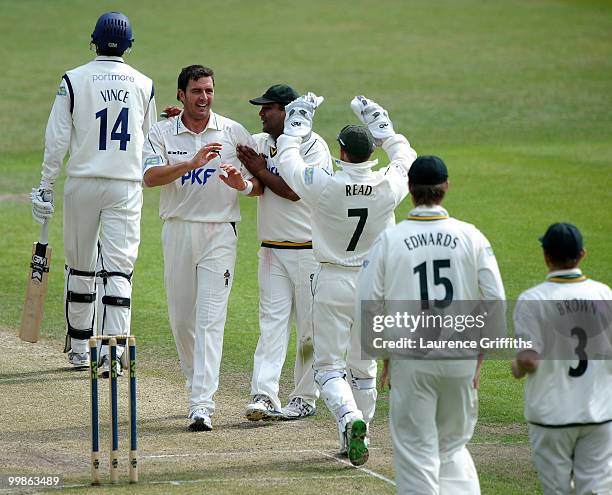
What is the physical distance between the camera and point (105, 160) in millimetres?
9242

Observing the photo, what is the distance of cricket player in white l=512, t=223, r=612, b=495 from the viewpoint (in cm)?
559

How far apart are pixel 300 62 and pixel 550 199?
12.9 meters

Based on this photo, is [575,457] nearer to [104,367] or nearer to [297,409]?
[297,409]

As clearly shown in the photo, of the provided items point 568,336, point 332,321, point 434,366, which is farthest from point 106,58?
point 568,336

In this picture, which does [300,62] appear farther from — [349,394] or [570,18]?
[349,394]

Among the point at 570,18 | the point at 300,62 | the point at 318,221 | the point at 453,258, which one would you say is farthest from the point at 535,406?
the point at 570,18

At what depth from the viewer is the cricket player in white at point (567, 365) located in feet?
18.4

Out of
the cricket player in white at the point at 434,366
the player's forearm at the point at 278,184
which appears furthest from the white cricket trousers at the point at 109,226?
the cricket player in white at the point at 434,366

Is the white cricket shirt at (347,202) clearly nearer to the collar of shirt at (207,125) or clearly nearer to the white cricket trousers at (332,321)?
the white cricket trousers at (332,321)

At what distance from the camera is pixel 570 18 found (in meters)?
33.8

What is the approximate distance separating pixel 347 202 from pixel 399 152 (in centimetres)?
57

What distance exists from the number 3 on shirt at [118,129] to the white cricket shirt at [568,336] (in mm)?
4456

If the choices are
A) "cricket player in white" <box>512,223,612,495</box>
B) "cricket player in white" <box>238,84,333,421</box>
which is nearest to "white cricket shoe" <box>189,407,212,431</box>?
"cricket player in white" <box>238,84,333,421</box>

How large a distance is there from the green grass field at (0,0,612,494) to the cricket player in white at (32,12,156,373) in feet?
3.42
